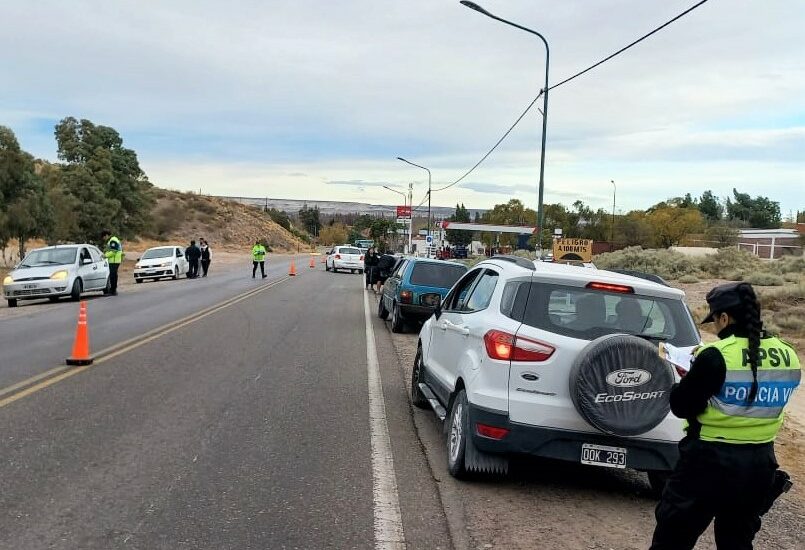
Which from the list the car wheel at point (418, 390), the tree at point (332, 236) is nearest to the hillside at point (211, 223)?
the tree at point (332, 236)

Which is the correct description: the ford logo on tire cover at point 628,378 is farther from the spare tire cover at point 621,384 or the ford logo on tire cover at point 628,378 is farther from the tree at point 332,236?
the tree at point 332,236

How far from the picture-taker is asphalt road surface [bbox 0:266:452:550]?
478 cm

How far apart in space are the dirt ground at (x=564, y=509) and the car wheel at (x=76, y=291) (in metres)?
17.0

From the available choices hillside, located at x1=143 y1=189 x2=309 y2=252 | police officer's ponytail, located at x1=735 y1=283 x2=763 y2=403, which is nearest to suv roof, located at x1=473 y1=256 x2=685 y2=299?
police officer's ponytail, located at x1=735 y1=283 x2=763 y2=403

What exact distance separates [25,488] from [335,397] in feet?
13.2

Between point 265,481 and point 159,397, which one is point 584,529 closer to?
point 265,481

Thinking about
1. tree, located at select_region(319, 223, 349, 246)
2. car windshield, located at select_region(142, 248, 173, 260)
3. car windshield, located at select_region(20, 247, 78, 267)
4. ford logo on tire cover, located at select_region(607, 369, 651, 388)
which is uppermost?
ford logo on tire cover, located at select_region(607, 369, 651, 388)

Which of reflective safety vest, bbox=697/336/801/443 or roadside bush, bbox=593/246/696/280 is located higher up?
reflective safety vest, bbox=697/336/801/443

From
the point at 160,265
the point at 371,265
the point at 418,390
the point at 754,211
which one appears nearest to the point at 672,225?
the point at 754,211

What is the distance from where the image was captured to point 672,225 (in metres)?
92.7

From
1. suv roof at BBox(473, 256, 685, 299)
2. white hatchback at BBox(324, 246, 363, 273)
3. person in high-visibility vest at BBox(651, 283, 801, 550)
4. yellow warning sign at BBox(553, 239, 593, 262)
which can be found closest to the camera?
person in high-visibility vest at BBox(651, 283, 801, 550)

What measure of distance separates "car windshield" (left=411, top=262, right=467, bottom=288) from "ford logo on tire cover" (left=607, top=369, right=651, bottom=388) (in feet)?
35.9

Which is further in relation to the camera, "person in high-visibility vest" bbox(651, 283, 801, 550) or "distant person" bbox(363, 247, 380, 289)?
"distant person" bbox(363, 247, 380, 289)

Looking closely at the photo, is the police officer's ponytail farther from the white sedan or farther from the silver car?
the white sedan
